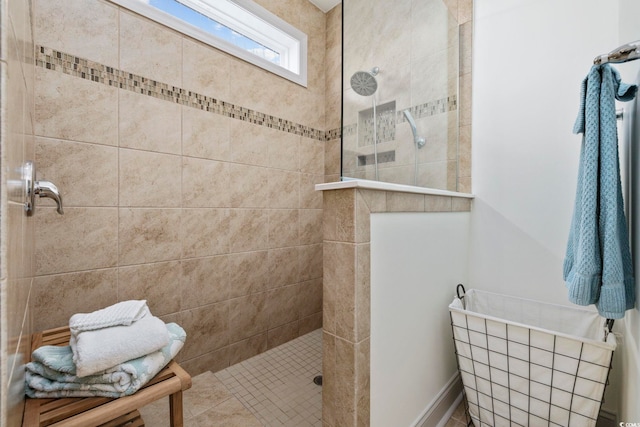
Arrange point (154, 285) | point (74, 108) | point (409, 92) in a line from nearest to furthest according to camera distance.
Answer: point (74, 108), point (409, 92), point (154, 285)

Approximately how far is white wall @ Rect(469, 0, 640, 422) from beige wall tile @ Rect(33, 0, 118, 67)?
1.97m

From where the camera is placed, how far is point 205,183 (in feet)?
5.55

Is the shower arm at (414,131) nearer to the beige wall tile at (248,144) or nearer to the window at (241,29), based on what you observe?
the beige wall tile at (248,144)

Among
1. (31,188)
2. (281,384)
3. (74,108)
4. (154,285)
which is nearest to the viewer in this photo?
(31,188)

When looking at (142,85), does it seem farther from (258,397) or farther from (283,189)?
(258,397)

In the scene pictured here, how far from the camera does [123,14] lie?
54.4 inches

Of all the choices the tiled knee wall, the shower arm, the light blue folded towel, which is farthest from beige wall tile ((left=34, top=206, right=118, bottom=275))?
the shower arm

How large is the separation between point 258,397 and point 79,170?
1.46 meters

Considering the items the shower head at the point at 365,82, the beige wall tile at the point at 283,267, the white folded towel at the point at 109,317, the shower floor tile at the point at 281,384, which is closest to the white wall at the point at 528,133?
the shower head at the point at 365,82

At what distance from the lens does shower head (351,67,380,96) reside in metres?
1.27

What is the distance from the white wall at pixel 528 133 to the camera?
1.34 m

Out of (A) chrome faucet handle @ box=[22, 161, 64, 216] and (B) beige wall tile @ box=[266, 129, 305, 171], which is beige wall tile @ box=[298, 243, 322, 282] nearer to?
(B) beige wall tile @ box=[266, 129, 305, 171]

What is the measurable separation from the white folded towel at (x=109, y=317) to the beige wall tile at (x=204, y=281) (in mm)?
566

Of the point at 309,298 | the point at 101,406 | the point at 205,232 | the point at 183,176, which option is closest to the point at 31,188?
the point at 101,406
